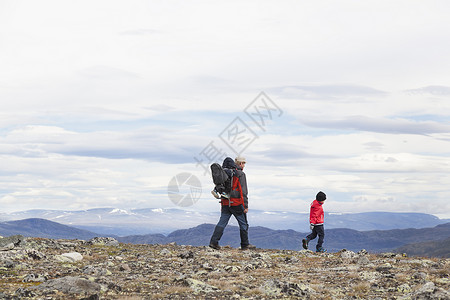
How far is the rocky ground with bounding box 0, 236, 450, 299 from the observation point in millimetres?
→ 13266

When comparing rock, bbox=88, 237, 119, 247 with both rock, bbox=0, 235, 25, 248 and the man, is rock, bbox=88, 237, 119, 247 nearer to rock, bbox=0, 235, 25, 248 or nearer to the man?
rock, bbox=0, 235, 25, 248

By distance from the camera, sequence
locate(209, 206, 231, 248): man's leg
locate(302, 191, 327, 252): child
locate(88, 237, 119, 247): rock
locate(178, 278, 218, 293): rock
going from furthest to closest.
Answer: locate(88, 237, 119, 247): rock
locate(302, 191, 327, 252): child
locate(209, 206, 231, 248): man's leg
locate(178, 278, 218, 293): rock

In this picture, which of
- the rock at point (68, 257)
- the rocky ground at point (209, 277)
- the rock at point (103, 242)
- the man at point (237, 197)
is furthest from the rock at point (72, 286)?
the rock at point (103, 242)

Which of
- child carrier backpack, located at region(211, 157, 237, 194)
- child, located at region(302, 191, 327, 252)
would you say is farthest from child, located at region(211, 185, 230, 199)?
child, located at region(302, 191, 327, 252)

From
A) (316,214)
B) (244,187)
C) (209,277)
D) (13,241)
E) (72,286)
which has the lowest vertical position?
(209,277)

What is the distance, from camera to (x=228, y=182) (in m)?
24.4

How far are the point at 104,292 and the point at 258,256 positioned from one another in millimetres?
10931

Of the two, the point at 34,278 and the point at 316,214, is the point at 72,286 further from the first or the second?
the point at 316,214

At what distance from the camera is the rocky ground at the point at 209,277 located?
13.3 m

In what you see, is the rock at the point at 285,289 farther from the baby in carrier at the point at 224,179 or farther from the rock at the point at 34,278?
the baby in carrier at the point at 224,179

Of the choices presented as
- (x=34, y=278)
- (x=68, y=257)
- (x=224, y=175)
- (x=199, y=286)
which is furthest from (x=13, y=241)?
(x=199, y=286)

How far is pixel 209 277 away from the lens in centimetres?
1639

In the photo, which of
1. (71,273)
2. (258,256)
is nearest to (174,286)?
(71,273)

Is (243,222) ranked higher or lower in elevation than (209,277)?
higher
